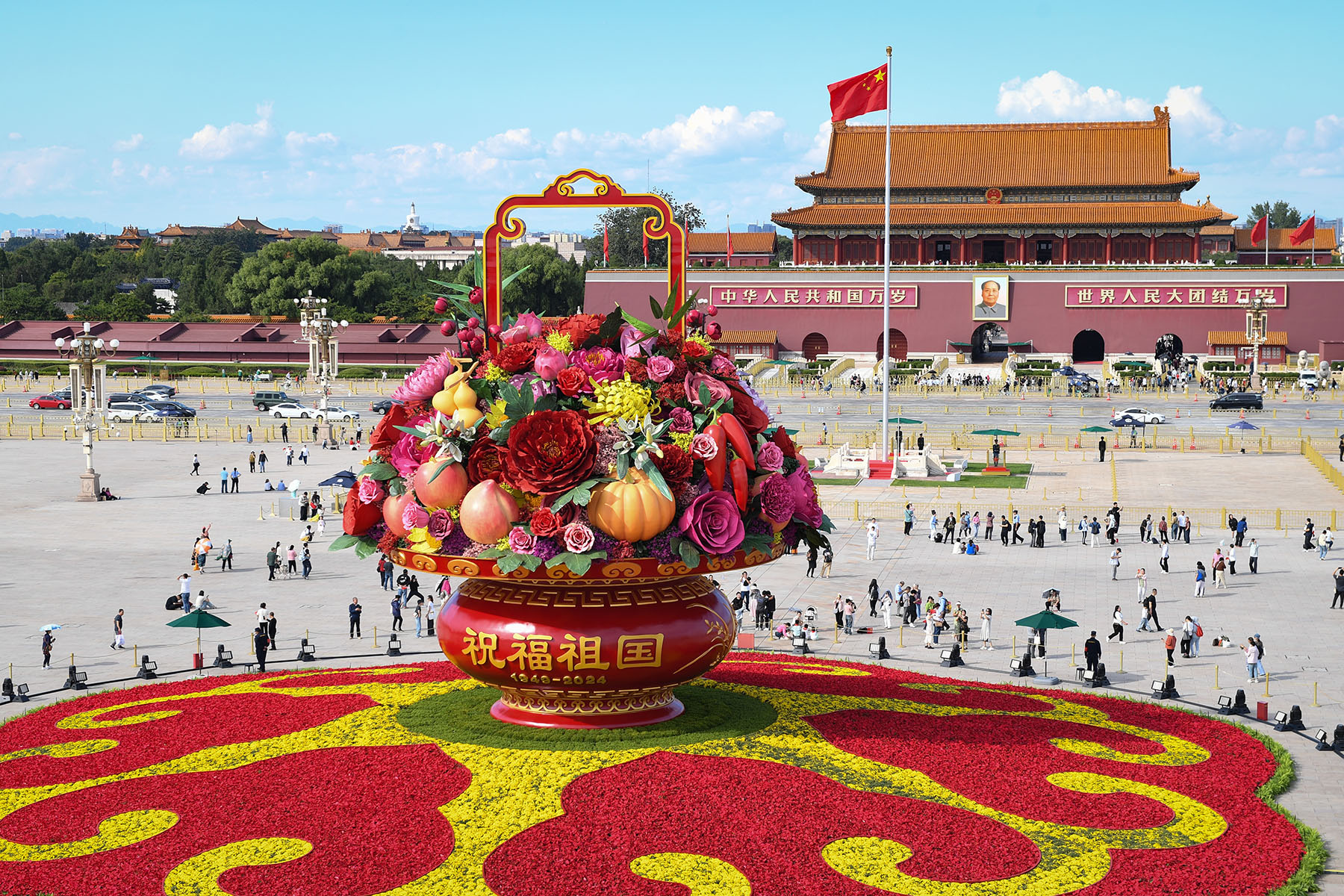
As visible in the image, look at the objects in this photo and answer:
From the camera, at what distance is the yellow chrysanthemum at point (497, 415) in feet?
40.8

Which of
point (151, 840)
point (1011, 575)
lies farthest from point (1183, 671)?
point (151, 840)

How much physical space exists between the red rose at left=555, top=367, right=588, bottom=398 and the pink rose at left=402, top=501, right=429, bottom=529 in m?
1.75

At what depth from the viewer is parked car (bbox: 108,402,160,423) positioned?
68.9m

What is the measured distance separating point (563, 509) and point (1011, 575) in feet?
77.4

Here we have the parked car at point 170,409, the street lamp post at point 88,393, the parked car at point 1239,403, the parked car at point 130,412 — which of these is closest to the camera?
the street lamp post at point 88,393

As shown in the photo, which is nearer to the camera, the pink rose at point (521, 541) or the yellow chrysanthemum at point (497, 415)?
the pink rose at point (521, 541)

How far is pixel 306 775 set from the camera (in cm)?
1209

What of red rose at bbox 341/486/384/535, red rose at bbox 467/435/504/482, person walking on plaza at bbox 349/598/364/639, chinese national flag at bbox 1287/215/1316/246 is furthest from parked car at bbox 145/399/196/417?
chinese national flag at bbox 1287/215/1316/246

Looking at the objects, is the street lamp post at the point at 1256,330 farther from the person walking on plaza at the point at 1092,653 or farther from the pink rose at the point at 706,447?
the pink rose at the point at 706,447

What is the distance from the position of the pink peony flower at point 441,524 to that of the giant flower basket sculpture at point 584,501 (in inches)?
0.5

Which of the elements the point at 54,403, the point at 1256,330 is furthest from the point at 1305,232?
the point at 54,403

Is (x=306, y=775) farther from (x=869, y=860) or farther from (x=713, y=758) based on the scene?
(x=869, y=860)

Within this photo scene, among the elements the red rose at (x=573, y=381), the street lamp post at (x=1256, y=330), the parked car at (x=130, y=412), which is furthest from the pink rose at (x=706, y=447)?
the street lamp post at (x=1256, y=330)

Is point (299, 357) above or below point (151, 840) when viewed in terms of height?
above
